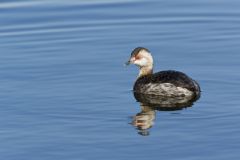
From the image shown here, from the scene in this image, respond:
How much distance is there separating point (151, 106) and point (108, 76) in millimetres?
2070

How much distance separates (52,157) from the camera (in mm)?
14359

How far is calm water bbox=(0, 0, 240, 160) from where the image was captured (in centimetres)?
1494

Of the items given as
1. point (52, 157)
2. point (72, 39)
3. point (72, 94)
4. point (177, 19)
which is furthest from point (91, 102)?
point (177, 19)

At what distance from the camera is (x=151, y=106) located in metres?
17.9

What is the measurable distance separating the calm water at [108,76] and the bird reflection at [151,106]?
0.57 ft

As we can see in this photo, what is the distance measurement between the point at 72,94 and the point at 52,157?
4103mm

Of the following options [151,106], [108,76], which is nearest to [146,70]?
[108,76]

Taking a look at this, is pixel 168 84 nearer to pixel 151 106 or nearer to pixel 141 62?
pixel 151 106

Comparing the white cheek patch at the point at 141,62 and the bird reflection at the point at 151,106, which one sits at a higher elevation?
the white cheek patch at the point at 141,62

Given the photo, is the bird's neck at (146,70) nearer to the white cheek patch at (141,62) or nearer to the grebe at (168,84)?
the white cheek patch at (141,62)

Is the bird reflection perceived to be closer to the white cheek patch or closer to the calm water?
the calm water

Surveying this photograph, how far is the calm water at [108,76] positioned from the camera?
14938 mm

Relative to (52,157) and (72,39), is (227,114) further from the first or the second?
(72,39)

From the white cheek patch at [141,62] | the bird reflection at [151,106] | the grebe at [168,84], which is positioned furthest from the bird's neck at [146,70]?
the bird reflection at [151,106]
